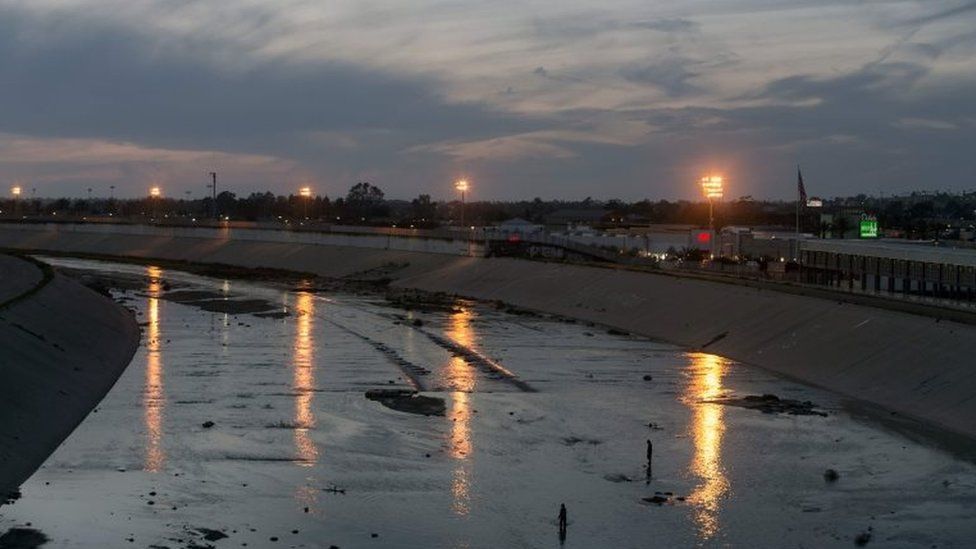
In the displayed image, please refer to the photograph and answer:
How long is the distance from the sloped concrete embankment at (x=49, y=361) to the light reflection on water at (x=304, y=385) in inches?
220

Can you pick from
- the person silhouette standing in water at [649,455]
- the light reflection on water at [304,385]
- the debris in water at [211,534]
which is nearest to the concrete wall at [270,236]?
the light reflection on water at [304,385]

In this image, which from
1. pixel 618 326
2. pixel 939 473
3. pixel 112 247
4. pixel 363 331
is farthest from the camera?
pixel 112 247

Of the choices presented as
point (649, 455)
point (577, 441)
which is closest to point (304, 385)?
point (577, 441)

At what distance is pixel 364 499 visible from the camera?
25.8 metres

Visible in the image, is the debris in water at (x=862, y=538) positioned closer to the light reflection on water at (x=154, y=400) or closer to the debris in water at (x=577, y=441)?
the debris in water at (x=577, y=441)

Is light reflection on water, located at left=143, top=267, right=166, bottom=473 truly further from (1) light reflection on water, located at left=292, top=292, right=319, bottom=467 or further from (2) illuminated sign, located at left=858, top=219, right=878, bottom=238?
(2) illuminated sign, located at left=858, top=219, right=878, bottom=238

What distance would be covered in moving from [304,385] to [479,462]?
1249 centimetres

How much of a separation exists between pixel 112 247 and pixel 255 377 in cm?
11411

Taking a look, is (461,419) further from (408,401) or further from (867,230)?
(867,230)

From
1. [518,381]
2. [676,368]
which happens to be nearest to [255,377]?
[518,381]

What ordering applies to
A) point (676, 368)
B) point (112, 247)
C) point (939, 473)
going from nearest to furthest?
point (939, 473)
point (676, 368)
point (112, 247)

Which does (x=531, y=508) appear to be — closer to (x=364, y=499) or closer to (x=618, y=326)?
(x=364, y=499)

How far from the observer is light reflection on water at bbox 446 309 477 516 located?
26.4 metres

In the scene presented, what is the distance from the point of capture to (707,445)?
31656mm
